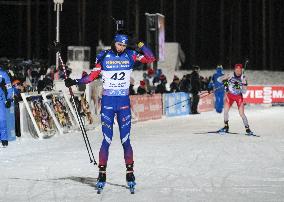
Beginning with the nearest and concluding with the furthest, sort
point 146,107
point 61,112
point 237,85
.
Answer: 1. point 237,85
2. point 61,112
3. point 146,107

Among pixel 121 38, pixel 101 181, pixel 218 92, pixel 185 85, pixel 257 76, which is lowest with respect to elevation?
pixel 101 181

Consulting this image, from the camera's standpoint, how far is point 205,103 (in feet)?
85.7

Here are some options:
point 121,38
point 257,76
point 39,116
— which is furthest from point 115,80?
point 257,76

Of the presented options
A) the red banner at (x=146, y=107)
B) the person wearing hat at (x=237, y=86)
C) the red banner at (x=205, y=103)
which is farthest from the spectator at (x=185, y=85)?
the person wearing hat at (x=237, y=86)

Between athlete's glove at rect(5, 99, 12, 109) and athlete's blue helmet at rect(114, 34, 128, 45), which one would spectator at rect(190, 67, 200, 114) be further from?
athlete's blue helmet at rect(114, 34, 128, 45)

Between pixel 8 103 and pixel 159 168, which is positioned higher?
pixel 8 103

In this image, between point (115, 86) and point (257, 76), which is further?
point (257, 76)

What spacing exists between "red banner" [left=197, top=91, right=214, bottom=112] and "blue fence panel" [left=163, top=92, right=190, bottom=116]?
103 centimetres

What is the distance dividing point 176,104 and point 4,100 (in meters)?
11.2

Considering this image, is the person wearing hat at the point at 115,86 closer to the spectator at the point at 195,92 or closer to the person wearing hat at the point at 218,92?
the spectator at the point at 195,92

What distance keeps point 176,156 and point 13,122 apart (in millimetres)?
4684

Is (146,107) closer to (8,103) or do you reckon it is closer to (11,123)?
(11,123)

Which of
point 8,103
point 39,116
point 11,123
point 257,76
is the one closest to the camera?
point 8,103

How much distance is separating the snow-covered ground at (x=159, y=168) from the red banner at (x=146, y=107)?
3.53m
